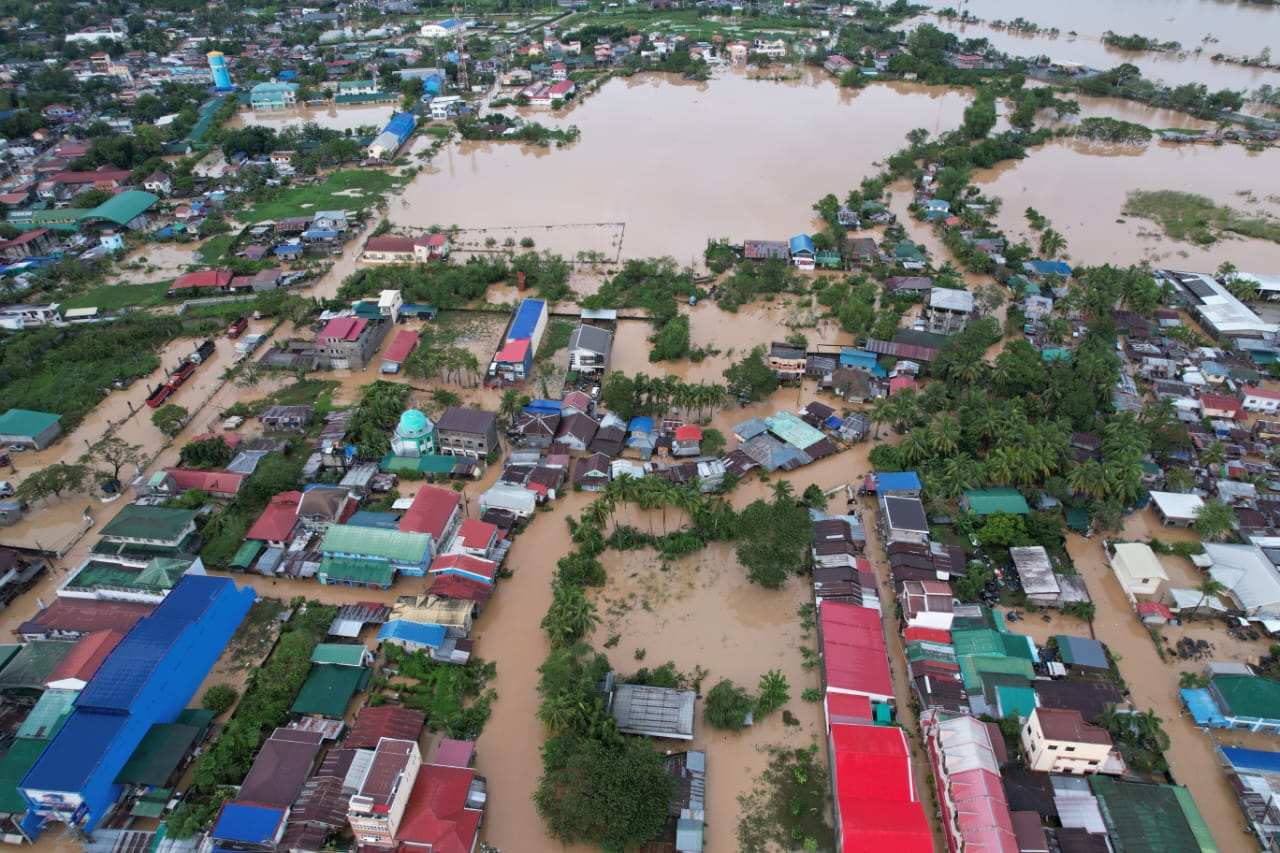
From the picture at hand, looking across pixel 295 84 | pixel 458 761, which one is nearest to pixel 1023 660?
pixel 458 761

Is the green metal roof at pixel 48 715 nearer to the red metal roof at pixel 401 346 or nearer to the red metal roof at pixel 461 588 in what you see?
the red metal roof at pixel 461 588

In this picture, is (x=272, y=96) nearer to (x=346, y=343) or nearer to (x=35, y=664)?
Answer: (x=346, y=343)

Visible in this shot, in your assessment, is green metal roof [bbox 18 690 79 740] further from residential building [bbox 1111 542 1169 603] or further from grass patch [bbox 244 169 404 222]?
grass patch [bbox 244 169 404 222]

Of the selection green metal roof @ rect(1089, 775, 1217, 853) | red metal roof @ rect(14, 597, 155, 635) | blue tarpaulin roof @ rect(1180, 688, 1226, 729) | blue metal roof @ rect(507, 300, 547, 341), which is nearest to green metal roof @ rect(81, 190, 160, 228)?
blue metal roof @ rect(507, 300, 547, 341)

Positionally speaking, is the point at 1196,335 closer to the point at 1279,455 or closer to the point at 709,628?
the point at 1279,455

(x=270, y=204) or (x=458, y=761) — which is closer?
(x=458, y=761)

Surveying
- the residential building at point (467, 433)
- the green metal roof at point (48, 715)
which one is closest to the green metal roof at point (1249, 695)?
the green metal roof at point (48, 715)

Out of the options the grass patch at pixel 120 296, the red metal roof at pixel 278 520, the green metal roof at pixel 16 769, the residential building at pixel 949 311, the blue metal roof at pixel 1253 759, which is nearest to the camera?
the green metal roof at pixel 16 769
